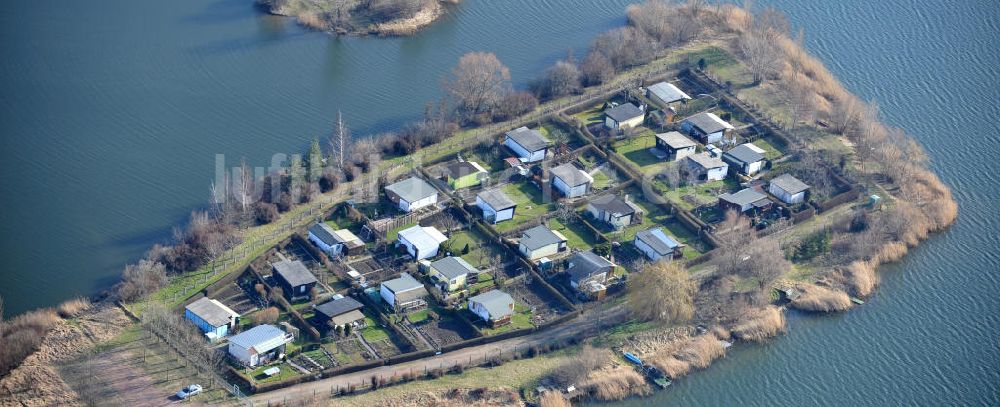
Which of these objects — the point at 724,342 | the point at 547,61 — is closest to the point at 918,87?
the point at 547,61

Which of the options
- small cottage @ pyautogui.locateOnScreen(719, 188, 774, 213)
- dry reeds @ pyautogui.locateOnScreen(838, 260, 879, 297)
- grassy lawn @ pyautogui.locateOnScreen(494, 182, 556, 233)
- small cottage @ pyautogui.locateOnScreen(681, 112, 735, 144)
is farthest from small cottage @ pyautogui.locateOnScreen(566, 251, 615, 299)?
small cottage @ pyautogui.locateOnScreen(681, 112, 735, 144)

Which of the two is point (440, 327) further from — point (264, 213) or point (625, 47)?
point (625, 47)

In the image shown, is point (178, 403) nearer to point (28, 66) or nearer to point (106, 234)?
point (106, 234)

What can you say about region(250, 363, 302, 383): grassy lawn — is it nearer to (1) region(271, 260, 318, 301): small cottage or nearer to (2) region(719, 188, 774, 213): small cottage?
(1) region(271, 260, 318, 301): small cottage

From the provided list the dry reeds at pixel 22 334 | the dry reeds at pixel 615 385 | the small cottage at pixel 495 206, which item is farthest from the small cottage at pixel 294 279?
the dry reeds at pixel 615 385

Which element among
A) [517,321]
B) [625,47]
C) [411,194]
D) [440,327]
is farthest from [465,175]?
[625,47]

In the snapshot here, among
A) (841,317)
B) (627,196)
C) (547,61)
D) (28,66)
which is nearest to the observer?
(841,317)
